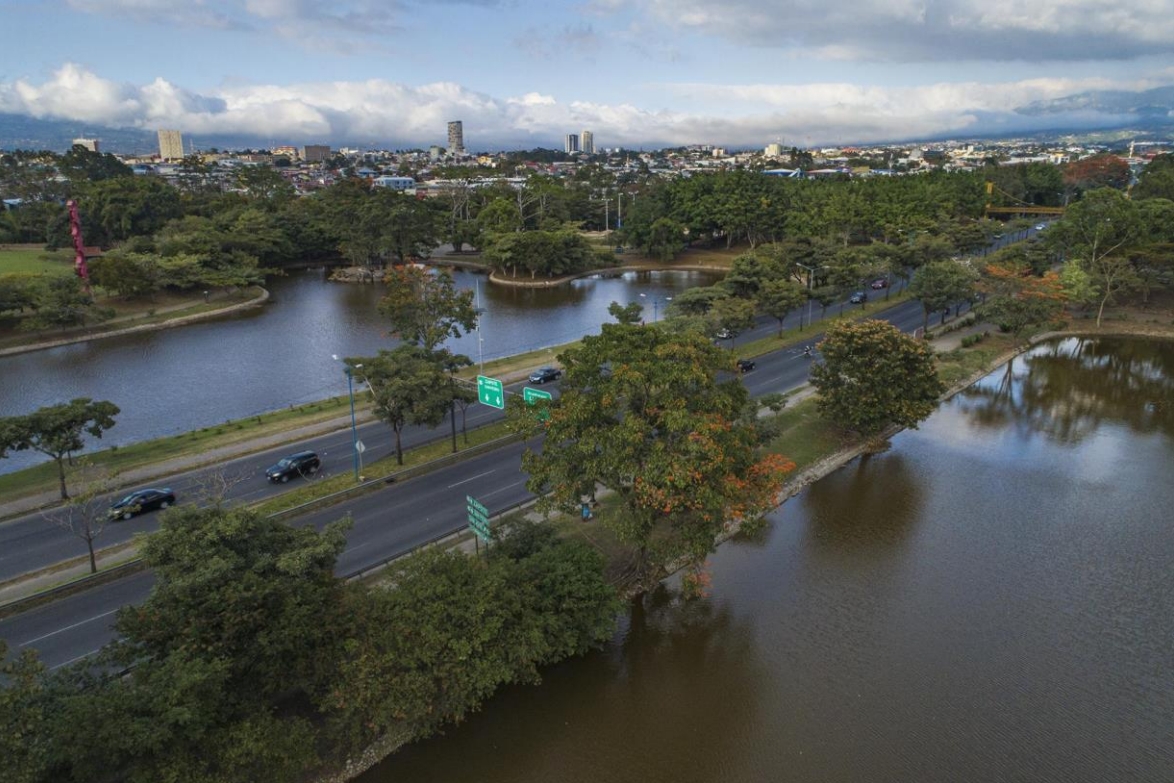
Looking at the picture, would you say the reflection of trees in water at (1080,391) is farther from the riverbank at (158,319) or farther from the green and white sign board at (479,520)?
the riverbank at (158,319)

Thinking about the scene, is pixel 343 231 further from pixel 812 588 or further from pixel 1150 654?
pixel 1150 654

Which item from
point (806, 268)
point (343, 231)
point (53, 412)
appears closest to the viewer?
point (53, 412)

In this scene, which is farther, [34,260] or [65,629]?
[34,260]

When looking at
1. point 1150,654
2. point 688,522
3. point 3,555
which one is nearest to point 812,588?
point 688,522

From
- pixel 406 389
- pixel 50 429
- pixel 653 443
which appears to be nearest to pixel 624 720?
pixel 653 443

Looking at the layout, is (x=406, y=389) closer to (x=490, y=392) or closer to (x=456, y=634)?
(x=490, y=392)

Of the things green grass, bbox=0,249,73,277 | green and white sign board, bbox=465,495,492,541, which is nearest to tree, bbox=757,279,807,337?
green and white sign board, bbox=465,495,492,541
